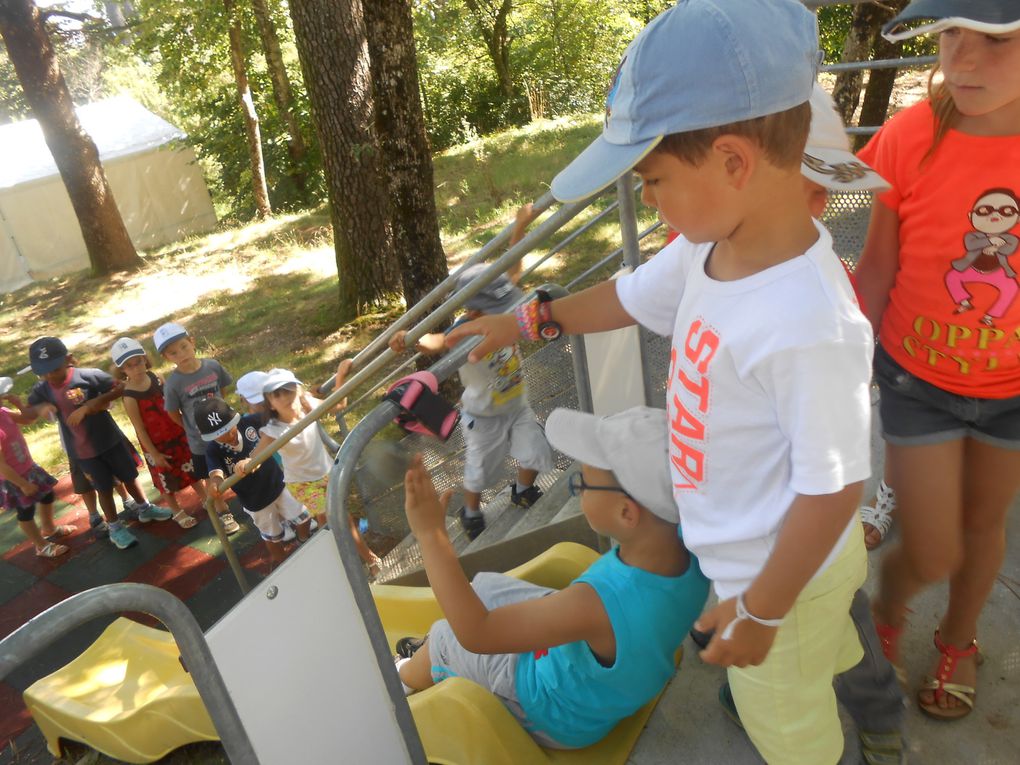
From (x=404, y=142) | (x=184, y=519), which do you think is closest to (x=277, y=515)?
(x=184, y=519)

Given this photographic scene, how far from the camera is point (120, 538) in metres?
5.42

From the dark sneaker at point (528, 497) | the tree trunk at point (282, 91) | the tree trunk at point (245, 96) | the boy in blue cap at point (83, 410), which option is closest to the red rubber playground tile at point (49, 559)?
the boy in blue cap at point (83, 410)

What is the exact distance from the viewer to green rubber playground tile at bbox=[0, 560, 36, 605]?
5156mm

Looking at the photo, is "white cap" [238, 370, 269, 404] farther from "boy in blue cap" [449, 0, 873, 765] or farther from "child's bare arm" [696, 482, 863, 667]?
"child's bare arm" [696, 482, 863, 667]

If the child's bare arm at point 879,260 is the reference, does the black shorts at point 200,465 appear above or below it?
below

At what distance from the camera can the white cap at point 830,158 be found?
134cm

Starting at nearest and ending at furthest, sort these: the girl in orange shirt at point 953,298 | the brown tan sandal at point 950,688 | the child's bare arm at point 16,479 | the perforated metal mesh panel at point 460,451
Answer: the girl in orange shirt at point 953,298 → the brown tan sandal at point 950,688 → the perforated metal mesh panel at point 460,451 → the child's bare arm at point 16,479

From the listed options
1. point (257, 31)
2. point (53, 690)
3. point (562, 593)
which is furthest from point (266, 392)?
point (257, 31)

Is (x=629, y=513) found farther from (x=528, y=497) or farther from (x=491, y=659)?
(x=528, y=497)

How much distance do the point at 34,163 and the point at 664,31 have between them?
55.6 feet

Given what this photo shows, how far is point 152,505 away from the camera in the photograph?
582 cm

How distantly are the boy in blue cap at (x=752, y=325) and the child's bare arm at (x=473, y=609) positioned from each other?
1.19 feet

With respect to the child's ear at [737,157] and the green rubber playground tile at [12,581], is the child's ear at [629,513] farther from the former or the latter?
the green rubber playground tile at [12,581]

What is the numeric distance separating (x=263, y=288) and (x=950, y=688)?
10.5 meters
